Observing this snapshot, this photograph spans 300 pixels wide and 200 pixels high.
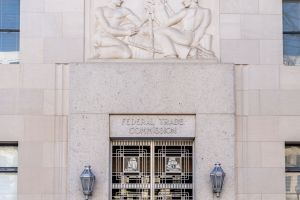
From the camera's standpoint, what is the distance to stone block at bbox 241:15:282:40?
13391mm

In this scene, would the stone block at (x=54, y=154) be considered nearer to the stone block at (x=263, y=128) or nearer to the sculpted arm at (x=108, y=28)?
the sculpted arm at (x=108, y=28)

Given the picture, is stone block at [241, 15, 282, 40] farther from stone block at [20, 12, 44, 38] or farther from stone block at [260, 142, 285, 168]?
stone block at [20, 12, 44, 38]

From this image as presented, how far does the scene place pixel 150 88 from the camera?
1302 centimetres

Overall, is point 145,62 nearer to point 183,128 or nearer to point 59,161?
point 183,128

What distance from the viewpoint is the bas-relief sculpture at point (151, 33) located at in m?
13.2

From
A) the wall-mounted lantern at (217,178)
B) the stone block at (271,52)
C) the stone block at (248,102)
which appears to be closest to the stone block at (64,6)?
the stone block at (248,102)

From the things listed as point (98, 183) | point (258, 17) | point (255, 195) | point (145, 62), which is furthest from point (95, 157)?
point (258, 17)

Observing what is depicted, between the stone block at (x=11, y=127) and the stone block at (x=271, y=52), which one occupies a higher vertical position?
the stone block at (x=271, y=52)

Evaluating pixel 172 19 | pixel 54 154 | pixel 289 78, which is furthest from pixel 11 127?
pixel 289 78

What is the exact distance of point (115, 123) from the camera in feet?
42.6

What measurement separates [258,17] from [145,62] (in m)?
2.45

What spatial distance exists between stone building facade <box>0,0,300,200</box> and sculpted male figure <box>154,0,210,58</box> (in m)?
0.23

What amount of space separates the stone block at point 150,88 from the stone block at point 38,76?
441mm

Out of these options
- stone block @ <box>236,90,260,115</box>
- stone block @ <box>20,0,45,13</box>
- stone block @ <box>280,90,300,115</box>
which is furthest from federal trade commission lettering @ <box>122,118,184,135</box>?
stone block @ <box>20,0,45,13</box>
